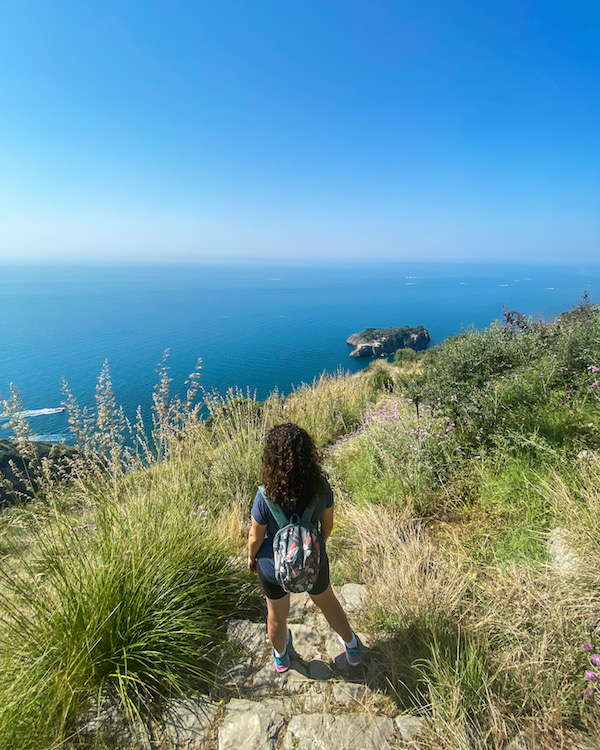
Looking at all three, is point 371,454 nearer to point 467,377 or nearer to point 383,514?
point 383,514

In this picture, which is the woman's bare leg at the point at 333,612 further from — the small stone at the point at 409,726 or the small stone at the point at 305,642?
the small stone at the point at 409,726

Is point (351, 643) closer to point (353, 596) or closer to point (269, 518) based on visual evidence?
point (353, 596)

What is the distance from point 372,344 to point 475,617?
125ft

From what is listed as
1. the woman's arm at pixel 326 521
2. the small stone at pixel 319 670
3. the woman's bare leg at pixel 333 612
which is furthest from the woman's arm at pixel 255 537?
the small stone at pixel 319 670

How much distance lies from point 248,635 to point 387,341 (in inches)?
1542

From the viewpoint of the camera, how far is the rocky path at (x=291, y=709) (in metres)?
1.76

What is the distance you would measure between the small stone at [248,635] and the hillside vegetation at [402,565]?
0.09 meters

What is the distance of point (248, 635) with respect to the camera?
2.47m

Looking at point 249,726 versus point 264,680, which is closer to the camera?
point 249,726

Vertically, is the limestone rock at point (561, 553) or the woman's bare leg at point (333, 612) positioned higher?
the limestone rock at point (561, 553)

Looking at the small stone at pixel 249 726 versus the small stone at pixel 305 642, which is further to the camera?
the small stone at pixel 305 642

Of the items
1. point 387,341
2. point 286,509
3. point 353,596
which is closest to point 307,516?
point 286,509

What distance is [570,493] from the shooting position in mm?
2881

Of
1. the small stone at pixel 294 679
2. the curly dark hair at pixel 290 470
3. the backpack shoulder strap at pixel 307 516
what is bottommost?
the small stone at pixel 294 679
